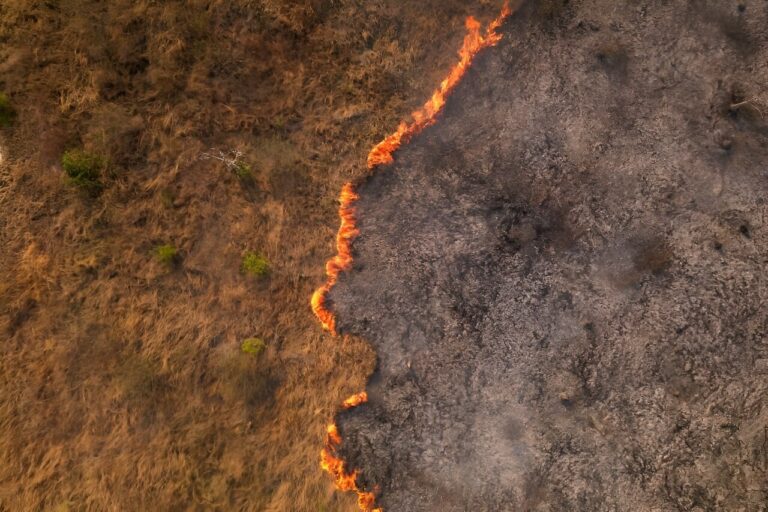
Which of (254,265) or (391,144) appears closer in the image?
(254,265)

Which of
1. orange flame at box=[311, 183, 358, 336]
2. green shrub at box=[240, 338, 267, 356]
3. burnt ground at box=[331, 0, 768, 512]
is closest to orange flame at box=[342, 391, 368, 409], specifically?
burnt ground at box=[331, 0, 768, 512]

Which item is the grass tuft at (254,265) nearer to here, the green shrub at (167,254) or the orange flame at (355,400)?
the green shrub at (167,254)

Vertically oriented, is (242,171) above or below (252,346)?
above

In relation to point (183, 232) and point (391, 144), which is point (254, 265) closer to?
point (183, 232)

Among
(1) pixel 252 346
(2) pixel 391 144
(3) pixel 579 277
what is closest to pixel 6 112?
(1) pixel 252 346

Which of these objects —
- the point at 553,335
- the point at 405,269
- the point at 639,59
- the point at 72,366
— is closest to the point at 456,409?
the point at 553,335

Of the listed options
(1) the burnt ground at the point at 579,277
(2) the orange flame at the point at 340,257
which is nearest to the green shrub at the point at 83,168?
(2) the orange flame at the point at 340,257

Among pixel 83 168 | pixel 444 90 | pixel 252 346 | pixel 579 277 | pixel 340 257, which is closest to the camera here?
pixel 83 168
